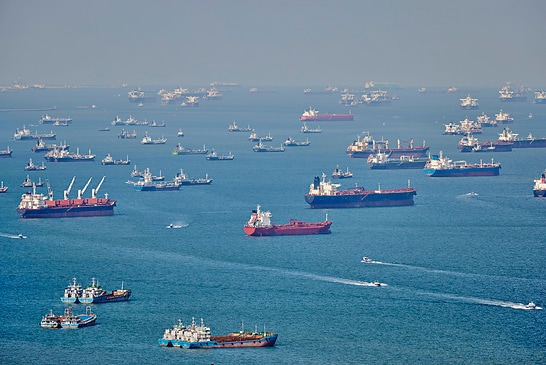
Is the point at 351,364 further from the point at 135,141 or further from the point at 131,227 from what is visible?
the point at 135,141

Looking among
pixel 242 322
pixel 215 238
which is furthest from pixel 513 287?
pixel 215 238

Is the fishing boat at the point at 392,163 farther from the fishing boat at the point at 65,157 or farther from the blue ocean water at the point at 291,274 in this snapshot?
the fishing boat at the point at 65,157

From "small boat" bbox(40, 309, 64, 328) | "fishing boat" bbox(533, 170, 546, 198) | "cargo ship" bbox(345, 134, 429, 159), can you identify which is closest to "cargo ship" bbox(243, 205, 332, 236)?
"small boat" bbox(40, 309, 64, 328)

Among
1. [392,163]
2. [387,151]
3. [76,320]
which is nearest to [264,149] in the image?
[387,151]

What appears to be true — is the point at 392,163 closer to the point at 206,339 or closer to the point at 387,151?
the point at 387,151

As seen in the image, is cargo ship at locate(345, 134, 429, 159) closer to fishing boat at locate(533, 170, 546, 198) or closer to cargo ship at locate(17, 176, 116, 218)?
fishing boat at locate(533, 170, 546, 198)

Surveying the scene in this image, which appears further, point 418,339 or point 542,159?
point 542,159
